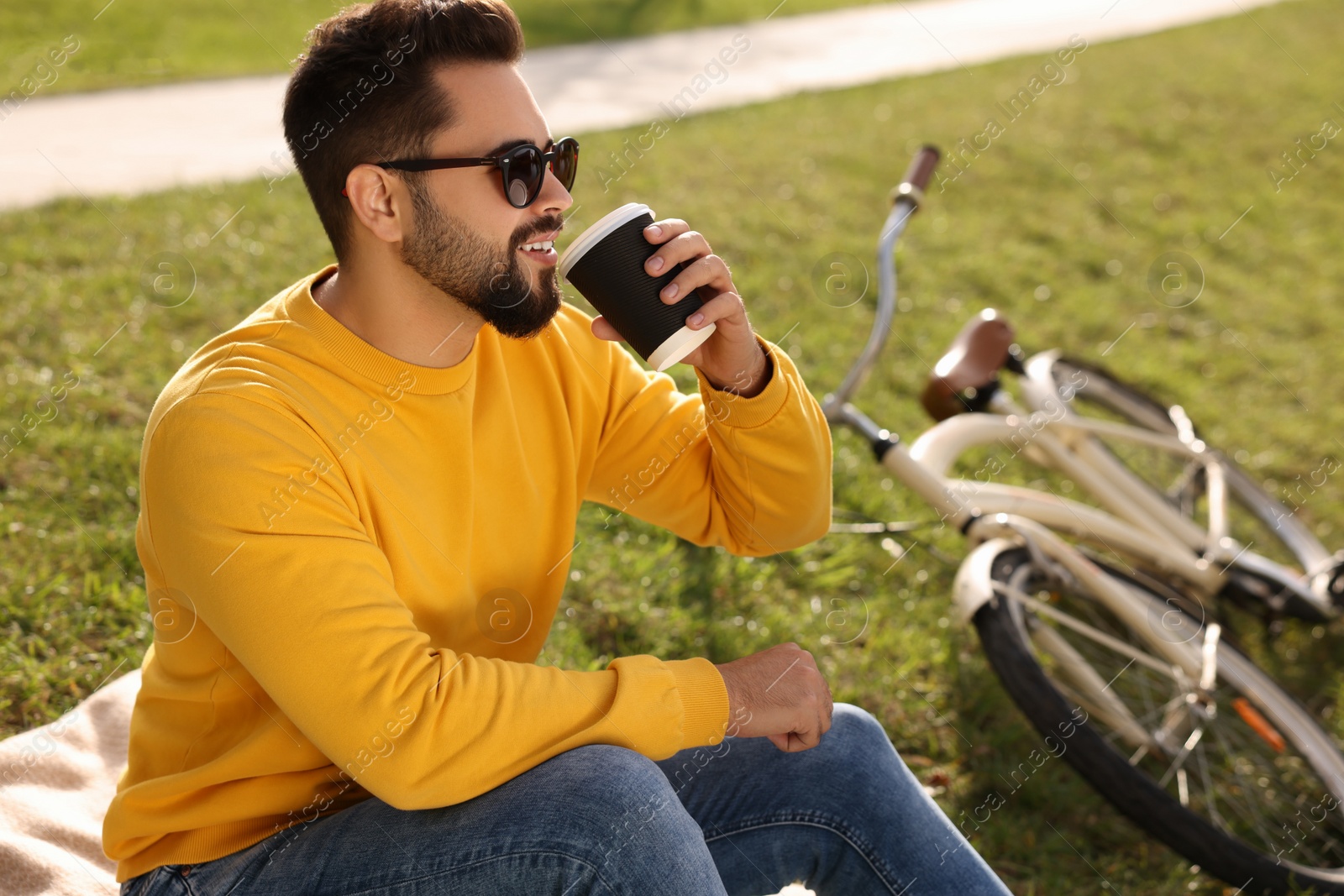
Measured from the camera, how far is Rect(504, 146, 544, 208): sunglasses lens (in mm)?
1953

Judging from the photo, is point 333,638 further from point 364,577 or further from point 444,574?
point 444,574

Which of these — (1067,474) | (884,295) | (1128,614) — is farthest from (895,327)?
(1128,614)

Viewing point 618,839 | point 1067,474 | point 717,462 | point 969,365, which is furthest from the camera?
point 1067,474

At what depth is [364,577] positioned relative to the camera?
166 cm

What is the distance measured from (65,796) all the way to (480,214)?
1561mm

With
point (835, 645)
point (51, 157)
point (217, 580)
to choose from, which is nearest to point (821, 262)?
point (835, 645)

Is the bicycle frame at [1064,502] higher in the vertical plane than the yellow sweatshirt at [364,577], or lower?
lower

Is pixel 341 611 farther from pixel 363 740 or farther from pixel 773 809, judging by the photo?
pixel 773 809

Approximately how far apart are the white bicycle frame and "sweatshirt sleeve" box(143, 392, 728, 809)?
5.18 ft

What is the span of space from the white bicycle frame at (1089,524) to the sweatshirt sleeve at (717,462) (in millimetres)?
826

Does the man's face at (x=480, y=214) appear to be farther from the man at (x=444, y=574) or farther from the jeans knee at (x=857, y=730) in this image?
the jeans knee at (x=857, y=730)

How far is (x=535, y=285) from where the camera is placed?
6.59 feet

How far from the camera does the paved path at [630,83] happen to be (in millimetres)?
6160

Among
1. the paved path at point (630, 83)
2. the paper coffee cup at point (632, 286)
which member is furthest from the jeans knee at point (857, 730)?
the paved path at point (630, 83)
